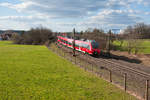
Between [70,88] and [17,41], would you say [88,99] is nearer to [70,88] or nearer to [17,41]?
[70,88]

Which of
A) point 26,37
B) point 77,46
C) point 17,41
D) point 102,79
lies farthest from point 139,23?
point 17,41

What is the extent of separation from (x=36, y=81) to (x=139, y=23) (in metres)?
45.4

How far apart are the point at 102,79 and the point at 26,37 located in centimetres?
8613

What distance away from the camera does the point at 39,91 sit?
10.8 meters

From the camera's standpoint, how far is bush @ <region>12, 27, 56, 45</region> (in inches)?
3474

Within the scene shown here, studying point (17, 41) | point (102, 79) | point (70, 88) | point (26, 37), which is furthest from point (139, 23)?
point (17, 41)

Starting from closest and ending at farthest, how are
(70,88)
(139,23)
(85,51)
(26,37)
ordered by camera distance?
1. (70,88)
2. (85,51)
3. (139,23)
4. (26,37)

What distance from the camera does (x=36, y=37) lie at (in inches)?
3514

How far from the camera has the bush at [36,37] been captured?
88.2m

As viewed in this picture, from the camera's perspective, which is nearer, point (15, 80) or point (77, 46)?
point (15, 80)

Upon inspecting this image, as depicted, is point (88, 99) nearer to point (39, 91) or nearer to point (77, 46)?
point (39, 91)

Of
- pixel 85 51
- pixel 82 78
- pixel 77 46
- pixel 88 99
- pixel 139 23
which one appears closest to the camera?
pixel 88 99

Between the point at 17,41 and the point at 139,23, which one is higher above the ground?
the point at 139,23

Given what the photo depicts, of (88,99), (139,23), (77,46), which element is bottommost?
(88,99)
